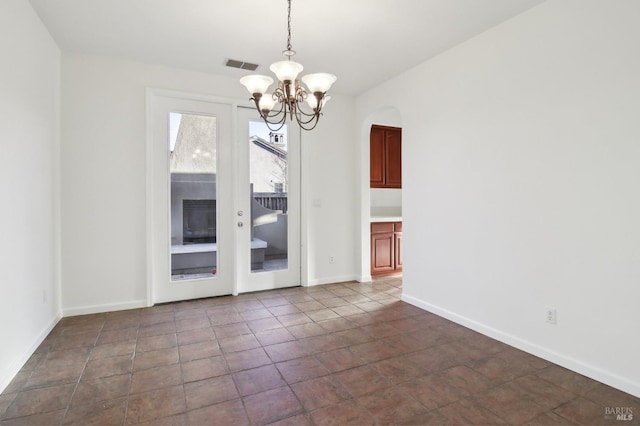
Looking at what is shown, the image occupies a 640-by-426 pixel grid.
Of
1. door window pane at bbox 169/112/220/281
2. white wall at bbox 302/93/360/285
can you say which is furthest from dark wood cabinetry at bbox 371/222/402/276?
door window pane at bbox 169/112/220/281

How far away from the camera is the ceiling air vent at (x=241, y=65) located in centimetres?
378

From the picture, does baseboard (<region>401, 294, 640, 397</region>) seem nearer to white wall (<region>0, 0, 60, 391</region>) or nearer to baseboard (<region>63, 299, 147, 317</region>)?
baseboard (<region>63, 299, 147, 317</region>)

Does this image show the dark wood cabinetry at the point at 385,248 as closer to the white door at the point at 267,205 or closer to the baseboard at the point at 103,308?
the white door at the point at 267,205

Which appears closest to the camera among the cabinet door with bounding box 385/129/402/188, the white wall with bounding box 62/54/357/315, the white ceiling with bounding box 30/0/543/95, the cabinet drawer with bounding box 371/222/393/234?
the white ceiling with bounding box 30/0/543/95

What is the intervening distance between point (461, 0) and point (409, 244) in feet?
7.96

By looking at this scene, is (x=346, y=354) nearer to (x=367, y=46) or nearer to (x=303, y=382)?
(x=303, y=382)

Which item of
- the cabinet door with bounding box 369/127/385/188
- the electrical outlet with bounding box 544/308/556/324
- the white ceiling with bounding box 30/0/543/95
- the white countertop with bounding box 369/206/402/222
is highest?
the white ceiling with bounding box 30/0/543/95

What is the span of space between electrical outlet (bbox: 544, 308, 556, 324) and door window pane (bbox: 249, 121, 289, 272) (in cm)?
303

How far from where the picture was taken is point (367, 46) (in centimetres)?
340

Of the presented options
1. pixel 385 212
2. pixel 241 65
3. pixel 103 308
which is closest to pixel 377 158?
pixel 385 212

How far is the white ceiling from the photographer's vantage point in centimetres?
270

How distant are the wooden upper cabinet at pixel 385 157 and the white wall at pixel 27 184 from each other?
13.4 feet

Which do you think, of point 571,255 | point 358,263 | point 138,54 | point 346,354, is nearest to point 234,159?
point 138,54

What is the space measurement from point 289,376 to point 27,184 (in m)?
2.48
